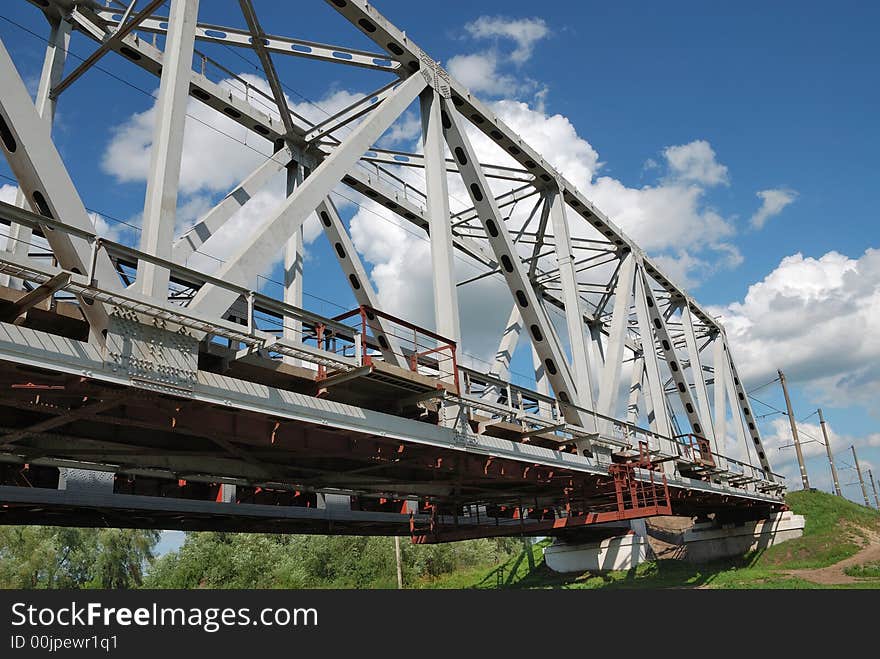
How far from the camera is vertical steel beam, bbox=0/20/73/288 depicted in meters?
16.3

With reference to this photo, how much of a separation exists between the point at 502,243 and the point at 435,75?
5176mm

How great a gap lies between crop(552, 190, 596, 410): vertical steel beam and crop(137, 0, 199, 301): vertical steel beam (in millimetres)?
16261

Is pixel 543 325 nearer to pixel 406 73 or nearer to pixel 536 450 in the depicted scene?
pixel 536 450

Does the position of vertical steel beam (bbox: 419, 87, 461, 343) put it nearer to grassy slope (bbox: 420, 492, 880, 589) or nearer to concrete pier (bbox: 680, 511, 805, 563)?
grassy slope (bbox: 420, 492, 880, 589)

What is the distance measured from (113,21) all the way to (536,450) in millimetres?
16205

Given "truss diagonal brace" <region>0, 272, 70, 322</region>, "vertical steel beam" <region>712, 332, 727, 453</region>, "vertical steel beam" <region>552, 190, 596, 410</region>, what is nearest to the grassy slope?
"vertical steel beam" <region>712, 332, 727, 453</region>

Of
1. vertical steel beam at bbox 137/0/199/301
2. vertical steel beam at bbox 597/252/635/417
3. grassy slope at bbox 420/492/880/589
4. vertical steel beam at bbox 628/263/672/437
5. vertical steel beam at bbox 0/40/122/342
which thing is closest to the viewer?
vertical steel beam at bbox 0/40/122/342

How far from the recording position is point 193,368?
10648 millimetres

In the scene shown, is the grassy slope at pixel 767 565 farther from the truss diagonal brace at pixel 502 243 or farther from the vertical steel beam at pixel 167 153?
the vertical steel beam at pixel 167 153

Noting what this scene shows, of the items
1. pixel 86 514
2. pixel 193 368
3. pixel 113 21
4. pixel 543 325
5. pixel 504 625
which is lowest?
pixel 504 625

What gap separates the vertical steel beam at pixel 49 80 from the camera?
16281mm

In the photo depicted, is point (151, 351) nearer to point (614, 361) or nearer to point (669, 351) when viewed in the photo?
point (614, 361)

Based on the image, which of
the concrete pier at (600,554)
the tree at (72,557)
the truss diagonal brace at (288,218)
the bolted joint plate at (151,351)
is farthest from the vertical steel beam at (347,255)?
the tree at (72,557)

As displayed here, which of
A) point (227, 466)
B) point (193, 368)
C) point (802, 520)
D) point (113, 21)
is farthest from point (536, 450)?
point (802, 520)
